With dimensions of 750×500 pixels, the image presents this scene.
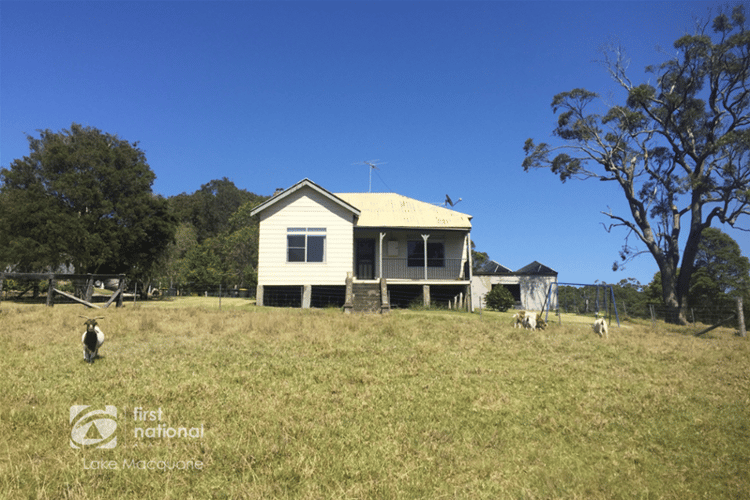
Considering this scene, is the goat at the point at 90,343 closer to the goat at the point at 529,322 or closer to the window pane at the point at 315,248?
the goat at the point at 529,322

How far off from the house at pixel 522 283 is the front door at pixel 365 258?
11.2 metres

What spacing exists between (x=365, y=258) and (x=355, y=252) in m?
0.69

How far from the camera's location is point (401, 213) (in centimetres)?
2653

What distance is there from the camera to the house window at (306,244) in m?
23.2

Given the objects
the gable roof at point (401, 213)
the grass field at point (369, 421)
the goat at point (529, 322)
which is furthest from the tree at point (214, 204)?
the grass field at point (369, 421)

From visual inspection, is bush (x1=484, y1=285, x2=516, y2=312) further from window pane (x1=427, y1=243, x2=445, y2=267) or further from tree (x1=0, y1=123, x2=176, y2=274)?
tree (x1=0, y1=123, x2=176, y2=274)

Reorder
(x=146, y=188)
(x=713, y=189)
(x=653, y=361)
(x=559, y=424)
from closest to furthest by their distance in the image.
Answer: (x=559, y=424), (x=653, y=361), (x=713, y=189), (x=146, y=188)

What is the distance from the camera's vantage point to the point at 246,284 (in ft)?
156

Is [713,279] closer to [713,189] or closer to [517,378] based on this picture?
[713,189]

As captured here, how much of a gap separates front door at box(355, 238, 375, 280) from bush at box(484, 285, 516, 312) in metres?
9.01

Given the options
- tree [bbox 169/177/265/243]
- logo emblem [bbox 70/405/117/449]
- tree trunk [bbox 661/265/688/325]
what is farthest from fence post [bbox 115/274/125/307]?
tree [bbox 169/177/265/243]

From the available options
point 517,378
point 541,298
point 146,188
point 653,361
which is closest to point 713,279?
point 541,298

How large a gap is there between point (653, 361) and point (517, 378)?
460 cm

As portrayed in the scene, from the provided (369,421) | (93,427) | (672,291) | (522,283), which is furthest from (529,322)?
(672,291)
